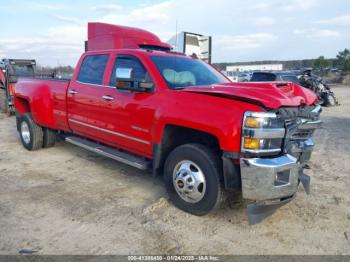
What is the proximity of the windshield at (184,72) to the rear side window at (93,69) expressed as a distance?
3.42 ft

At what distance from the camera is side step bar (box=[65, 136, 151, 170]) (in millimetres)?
4677

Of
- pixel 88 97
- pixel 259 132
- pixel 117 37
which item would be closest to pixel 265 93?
pixel 259 132

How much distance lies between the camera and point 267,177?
3.44 m

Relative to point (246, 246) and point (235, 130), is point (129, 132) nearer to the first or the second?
point (235, 130)

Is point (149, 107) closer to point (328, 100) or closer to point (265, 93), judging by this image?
point (265, 93)

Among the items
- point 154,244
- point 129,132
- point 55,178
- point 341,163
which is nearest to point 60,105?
point 55,178

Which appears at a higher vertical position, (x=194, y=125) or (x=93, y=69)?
(x=93, y=69)

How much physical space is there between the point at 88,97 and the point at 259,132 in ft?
9.93

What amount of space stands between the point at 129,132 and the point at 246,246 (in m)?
2.18

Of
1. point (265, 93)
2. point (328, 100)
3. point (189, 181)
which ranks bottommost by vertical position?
point (189, 181)

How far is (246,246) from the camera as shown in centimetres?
346

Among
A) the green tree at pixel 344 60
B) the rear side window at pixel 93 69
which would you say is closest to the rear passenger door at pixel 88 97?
the rear side window at pixel 93 69

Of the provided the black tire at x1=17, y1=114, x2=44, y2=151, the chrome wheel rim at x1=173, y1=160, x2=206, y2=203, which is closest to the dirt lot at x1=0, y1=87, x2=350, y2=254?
the chrome wheel rim at x1=173, y1=160, x2=206, y2=203

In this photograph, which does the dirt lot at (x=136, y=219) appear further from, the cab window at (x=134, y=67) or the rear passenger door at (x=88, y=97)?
the cab window at (x=134, y=67)
